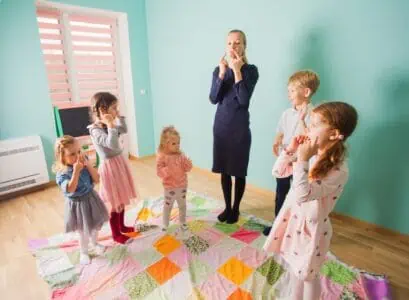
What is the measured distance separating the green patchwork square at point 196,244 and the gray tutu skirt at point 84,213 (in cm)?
59

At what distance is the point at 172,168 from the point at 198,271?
649 mm

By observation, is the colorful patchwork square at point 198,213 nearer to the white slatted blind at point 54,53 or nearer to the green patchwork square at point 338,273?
the green patchwork square at point 338,273

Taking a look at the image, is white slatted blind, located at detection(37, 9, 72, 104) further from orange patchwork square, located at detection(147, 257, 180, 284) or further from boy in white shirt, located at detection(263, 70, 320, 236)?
boy in white shirt, located at detection(263, 70, 320, 236)

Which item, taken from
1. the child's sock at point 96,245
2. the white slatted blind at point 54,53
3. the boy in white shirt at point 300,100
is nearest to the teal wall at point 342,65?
the boy in white shirt at point 300,100

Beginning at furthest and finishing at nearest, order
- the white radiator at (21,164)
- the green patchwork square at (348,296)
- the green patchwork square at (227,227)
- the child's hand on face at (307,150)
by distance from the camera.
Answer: the white radiator at (21,164) < the green patchwork square at (227,227) < the green patchwork square at (348,296) < the child's hand on face at (307,150)

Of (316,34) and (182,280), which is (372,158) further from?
(182,280)

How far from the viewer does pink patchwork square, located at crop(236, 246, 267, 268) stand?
5.40ft

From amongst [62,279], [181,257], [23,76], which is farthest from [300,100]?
[23,76]

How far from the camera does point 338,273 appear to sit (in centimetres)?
154

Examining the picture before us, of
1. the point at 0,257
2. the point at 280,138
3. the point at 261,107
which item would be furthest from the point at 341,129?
the point at 0,257

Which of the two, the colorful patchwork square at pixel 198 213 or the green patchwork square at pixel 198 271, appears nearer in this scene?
the green patchwork square at pixel 198 271

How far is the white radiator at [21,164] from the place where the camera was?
2.57m

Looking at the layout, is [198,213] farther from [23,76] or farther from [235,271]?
[23,76]

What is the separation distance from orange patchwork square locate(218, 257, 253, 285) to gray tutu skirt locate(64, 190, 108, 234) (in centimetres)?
80
